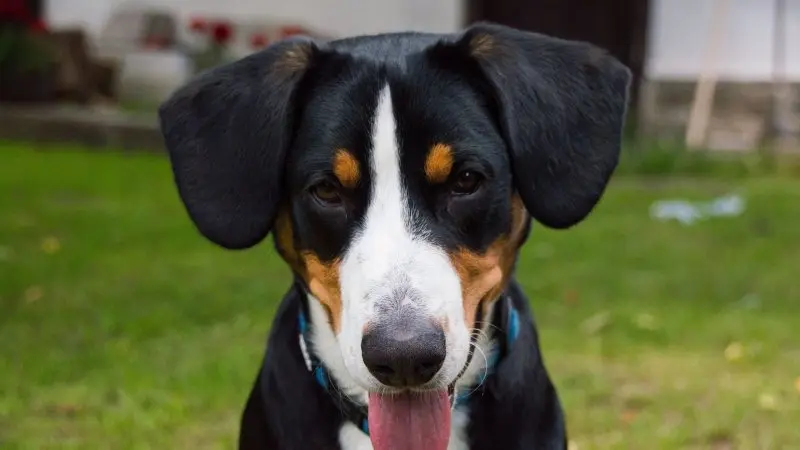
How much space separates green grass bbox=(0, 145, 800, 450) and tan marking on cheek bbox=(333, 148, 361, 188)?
1891 millimetres

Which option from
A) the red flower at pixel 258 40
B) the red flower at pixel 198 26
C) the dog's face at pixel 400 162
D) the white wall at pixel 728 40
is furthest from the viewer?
the red flower at pixel 198 26

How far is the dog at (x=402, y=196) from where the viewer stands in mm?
2756

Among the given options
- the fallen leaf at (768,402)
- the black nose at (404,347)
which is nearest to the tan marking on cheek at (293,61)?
the black nose at (404,347)

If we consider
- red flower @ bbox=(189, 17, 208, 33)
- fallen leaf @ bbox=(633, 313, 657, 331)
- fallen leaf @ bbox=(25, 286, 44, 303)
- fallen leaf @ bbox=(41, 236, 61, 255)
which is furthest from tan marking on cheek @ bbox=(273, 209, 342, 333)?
red flower @ bbox=(189, 17, 208, 33)

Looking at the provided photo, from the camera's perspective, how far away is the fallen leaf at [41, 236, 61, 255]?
23.8 ft

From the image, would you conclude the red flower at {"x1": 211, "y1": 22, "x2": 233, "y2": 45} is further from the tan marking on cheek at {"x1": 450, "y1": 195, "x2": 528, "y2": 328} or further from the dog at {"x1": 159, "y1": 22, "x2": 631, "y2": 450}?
the tan marking on cheek at {"x1": 450, "y1": 195, "x2": 528, "y2": 328}

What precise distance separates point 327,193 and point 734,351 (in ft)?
10.5

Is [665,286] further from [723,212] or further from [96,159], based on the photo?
[96,159]

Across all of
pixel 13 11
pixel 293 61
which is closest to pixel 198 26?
pixel 13 11

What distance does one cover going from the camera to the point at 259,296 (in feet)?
21.0

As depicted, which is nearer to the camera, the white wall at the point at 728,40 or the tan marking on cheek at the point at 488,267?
the tan marking on cheek at the point at 488,267

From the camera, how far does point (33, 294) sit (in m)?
6.32

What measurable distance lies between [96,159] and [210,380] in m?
6.48

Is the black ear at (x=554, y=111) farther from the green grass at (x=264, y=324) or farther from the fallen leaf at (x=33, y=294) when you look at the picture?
the fallen leaf at (x=33, y=294)
